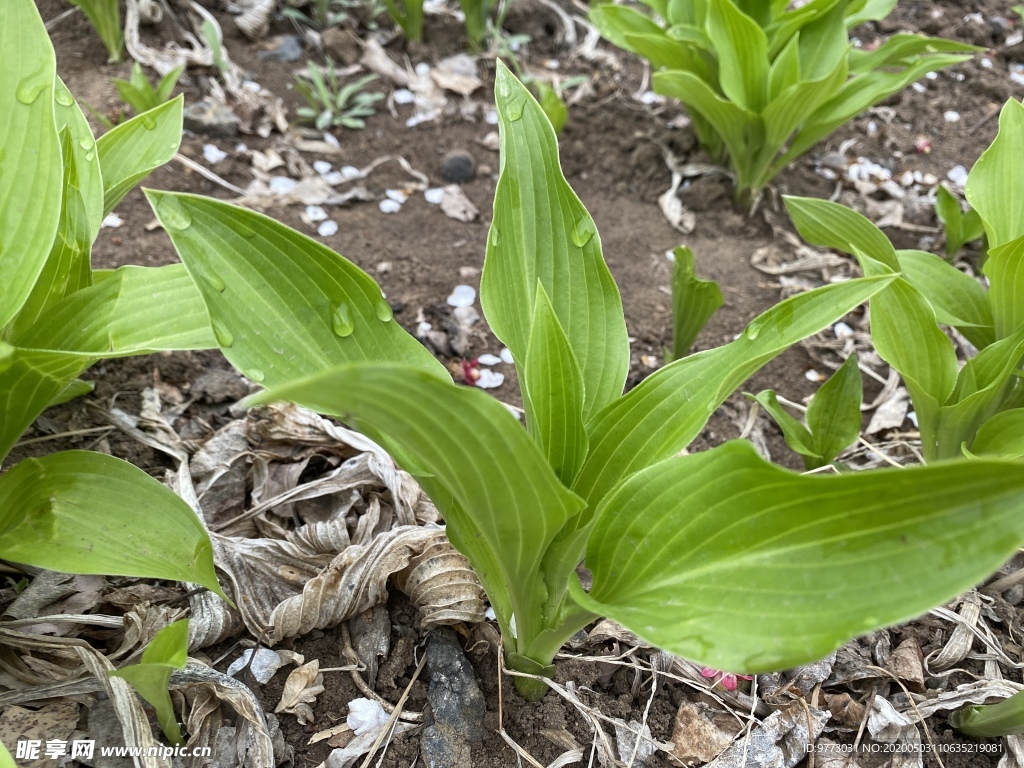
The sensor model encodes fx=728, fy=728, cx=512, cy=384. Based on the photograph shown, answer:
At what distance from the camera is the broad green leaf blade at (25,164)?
4.05ft

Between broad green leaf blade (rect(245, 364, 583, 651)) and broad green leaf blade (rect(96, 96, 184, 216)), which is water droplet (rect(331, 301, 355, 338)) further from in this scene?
broad green leaf blade (rect(96, 96, 184, 216))

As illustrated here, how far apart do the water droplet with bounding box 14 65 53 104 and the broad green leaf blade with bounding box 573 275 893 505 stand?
3.72ft

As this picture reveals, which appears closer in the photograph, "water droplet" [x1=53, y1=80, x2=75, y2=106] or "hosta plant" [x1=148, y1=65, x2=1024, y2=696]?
"hosta plant" [x1=148, y1=65, x2=1024, y2=696]

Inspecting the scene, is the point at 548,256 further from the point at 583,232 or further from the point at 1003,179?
the point at 1003,179

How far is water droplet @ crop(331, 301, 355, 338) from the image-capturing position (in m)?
1.13

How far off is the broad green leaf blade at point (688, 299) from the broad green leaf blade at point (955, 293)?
1.65 feet

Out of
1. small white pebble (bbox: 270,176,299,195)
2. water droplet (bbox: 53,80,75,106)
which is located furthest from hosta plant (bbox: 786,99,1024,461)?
small white pebble (bbox: 270,176,299,195)

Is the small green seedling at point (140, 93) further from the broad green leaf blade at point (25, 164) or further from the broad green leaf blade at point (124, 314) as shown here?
the broad green leaf blade at point (124, 314)

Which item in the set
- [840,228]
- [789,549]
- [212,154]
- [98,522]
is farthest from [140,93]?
[789,549]

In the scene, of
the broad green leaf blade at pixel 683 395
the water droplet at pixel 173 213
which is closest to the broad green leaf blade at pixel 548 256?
the broad green leaf blade at pixel 683 395

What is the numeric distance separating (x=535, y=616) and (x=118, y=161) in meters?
1.46

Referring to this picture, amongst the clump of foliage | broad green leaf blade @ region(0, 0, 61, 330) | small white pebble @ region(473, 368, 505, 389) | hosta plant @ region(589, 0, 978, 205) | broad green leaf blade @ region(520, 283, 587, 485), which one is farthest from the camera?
the clump of foliage

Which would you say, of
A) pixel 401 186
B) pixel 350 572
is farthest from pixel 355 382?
pixel 401 186

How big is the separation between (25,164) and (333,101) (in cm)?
218
